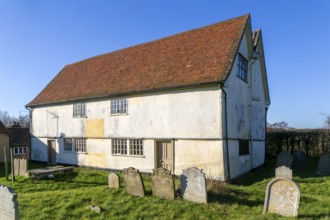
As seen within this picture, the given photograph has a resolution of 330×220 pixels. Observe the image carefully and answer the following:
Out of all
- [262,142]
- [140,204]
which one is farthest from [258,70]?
[140,204]

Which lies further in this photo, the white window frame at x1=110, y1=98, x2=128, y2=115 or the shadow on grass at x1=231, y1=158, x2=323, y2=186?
the white window frame at x1=110, y1=98, x2=128, y2=115

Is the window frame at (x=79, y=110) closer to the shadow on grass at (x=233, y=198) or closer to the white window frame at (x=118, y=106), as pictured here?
the white window frame at (x=118, y=106)

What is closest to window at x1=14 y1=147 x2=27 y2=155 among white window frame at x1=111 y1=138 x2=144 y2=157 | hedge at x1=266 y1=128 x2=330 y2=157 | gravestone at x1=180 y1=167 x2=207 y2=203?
white window frame at x1=111 y1=138 x2=144 y2=157

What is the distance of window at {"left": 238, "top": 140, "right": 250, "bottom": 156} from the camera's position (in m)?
16.9

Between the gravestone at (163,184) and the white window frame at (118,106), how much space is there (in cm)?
851

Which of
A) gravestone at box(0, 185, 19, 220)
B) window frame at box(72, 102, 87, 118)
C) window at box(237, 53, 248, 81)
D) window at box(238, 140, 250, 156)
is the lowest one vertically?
gravestone at box(0, 185, 19, 220)

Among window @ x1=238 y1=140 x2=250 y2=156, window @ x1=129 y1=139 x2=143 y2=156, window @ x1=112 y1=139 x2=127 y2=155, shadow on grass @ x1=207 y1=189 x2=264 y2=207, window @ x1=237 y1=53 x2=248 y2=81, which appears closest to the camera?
shadow on grass @ x1=207 y1=189 x2=264 y2=207

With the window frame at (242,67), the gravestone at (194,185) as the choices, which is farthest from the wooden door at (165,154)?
the window frame at (242,67)

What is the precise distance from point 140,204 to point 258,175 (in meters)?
9.80

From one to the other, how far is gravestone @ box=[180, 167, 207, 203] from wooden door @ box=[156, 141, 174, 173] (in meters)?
5.66

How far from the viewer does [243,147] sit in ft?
57.3

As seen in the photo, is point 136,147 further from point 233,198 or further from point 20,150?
point 20,150

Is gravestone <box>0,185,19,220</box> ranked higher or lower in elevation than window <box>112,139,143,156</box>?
lower

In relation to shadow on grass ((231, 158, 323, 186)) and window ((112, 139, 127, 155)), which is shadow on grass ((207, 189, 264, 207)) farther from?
window ((112, 139, 127, 155))
